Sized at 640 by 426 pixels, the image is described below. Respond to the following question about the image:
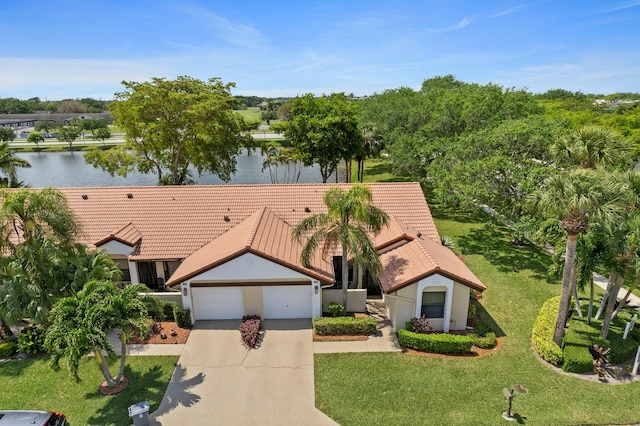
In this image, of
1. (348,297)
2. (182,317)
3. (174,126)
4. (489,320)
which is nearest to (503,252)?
(489,320)

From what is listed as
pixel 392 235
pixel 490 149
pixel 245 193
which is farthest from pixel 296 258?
pixel 490 149

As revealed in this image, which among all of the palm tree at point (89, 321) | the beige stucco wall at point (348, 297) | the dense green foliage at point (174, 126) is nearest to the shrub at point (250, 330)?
the beige stucco wall at point (348, 297)

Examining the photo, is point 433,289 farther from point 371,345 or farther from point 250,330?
point 250,330

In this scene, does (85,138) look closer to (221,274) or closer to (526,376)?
(221,274)

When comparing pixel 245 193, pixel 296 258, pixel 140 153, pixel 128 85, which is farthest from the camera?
pixel 140 153

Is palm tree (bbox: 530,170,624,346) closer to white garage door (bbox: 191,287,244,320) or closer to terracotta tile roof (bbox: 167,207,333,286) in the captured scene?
terracotta tile roof (bbox: 167,207,333,286)

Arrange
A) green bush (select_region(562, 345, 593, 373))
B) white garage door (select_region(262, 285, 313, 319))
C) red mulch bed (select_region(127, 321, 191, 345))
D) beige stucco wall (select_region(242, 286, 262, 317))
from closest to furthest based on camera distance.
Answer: green bush (select_region(562, 345, 593, 373))
red mulch bed (select_region(127, 321, 191, 345))
beige stucco wall (select_region(242, 286, 262, 317))
white garage door (select_region(262, 285, 313, 319))

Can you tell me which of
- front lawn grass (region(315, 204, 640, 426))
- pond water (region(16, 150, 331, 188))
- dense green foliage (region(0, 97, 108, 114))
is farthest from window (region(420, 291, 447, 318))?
dense green foliage (region(0, 97, 108, 114))
